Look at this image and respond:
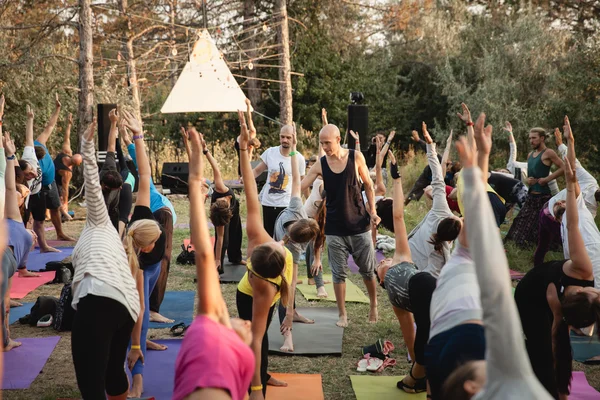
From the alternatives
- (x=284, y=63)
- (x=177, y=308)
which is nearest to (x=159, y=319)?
(x=177, y=308)

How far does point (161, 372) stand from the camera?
16.2 ft

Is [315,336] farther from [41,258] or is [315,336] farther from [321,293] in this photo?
[41,258]

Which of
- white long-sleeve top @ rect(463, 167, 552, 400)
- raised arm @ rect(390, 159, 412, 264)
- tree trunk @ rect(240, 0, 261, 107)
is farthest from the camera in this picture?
tree trunk @ rect(240, 0, 261, 107)

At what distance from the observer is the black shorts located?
8.90 metres

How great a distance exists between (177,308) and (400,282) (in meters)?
3.41

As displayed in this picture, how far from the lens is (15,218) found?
17.5 ft

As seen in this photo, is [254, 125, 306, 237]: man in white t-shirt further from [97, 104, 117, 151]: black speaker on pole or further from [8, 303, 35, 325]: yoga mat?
[97, 104, 117, 151]: black speaker on pole

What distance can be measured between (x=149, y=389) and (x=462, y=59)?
19.0m

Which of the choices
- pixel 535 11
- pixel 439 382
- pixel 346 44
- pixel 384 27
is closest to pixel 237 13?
pixel 346 44

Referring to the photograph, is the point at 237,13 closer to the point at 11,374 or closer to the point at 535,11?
the point at 535,11

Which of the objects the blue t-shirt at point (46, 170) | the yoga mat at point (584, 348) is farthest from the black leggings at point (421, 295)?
the blue t-shirt at point (46, 170)

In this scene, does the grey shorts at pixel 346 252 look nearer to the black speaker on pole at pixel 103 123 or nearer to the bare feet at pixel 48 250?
the bare feet at pixel 48 250

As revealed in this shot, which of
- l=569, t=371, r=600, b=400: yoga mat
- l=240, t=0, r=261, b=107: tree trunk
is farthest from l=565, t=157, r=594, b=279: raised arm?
l=240, t=0, r=261, b=107: tree trunk

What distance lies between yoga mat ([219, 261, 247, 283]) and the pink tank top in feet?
18.9
